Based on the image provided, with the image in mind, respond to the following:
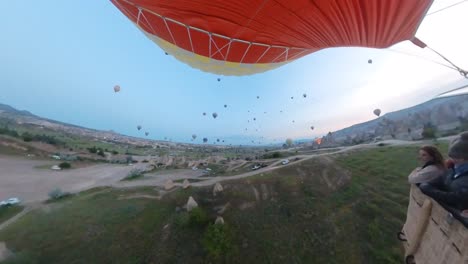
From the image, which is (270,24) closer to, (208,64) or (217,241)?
(208,64)

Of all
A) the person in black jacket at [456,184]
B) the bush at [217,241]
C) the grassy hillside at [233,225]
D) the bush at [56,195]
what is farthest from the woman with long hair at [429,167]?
the bush at [56,195]

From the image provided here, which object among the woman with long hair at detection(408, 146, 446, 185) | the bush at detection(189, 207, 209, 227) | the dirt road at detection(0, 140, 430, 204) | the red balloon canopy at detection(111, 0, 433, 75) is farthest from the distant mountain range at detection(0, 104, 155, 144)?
the woman with long hair at detection(408, 146, 446, 185)

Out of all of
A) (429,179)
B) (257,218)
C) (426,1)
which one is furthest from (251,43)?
(257,218)

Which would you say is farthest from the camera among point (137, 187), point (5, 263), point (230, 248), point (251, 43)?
point (137, 187)

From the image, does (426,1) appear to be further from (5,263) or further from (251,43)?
(5,263)

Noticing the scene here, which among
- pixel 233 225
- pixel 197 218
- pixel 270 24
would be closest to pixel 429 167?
pixel 270 24
